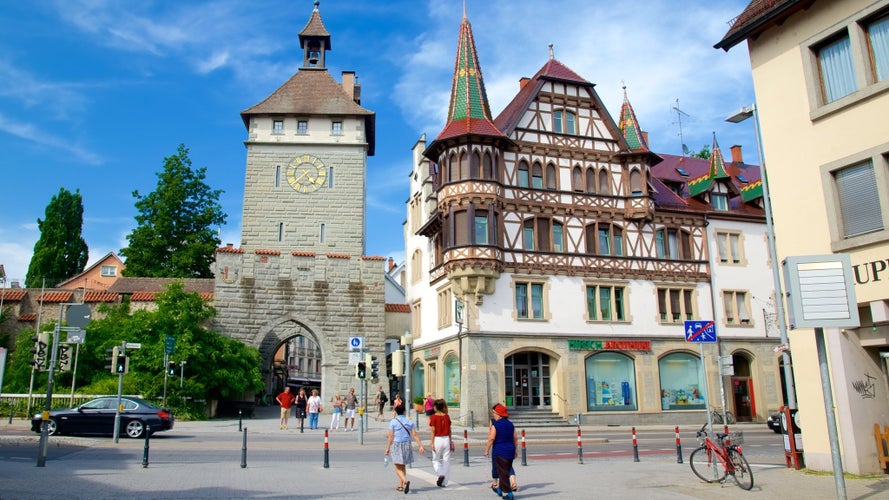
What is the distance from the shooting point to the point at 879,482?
11.5 metres

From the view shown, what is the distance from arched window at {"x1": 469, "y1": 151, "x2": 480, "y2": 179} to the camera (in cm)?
3123

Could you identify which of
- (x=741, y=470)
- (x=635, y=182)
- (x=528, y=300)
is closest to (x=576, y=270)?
(x=528, y=300)

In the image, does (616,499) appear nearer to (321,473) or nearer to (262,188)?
(321,473)

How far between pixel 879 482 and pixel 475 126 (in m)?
23.3

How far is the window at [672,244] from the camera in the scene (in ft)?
114

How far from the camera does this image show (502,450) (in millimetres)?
10766

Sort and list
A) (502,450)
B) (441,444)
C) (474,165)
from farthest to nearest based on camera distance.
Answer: (474,165) → (441,444) → (502,450)

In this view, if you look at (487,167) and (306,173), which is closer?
(487,167)

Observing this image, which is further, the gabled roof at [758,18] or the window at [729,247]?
the window at [729,247]

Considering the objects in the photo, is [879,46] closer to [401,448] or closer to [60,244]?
[401,448]

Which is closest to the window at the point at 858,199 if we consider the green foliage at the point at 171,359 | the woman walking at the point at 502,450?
the woman walking at the point at 502,450

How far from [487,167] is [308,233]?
13.3m

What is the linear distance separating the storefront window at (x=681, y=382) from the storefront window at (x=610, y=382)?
168 cm

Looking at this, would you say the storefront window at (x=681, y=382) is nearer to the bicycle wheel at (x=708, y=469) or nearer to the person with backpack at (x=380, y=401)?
the person with backpack at (x=380, y=401)
